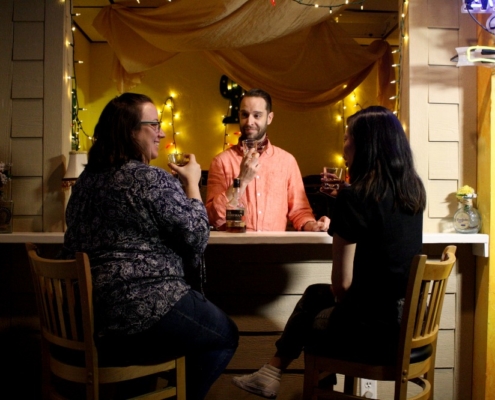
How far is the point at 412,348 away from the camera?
188 centimetres

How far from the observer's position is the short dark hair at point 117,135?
1818 millimetres

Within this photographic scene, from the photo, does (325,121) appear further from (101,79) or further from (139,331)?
(139,331)

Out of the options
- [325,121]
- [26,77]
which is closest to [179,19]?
[26,77]

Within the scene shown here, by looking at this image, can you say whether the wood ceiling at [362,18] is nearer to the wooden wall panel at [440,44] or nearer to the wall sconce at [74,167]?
the wooden wall panel at [440,44]

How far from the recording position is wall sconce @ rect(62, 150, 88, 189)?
279 centimetres

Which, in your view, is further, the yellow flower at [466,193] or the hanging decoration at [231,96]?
the hanging decoration at [231,96]

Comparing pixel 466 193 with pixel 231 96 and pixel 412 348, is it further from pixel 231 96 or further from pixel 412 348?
pixel 231 96

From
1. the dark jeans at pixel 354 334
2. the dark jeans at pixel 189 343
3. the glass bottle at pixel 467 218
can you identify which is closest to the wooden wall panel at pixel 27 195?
the dark jeans at pixel 189 343

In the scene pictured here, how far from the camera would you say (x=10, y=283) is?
110 inches

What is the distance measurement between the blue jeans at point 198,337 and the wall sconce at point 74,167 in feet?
4.06

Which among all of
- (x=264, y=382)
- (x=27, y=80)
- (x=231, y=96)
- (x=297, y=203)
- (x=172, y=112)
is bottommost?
(x=264, y=382)

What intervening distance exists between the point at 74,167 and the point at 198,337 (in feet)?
4.58

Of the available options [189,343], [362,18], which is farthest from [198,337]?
[362,18]

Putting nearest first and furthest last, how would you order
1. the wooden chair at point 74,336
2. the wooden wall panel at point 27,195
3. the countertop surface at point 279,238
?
1. the wooden chair at point 74,336
2. the countertop surface at point 279,238
3. the wooden wall panel at point 27,195
